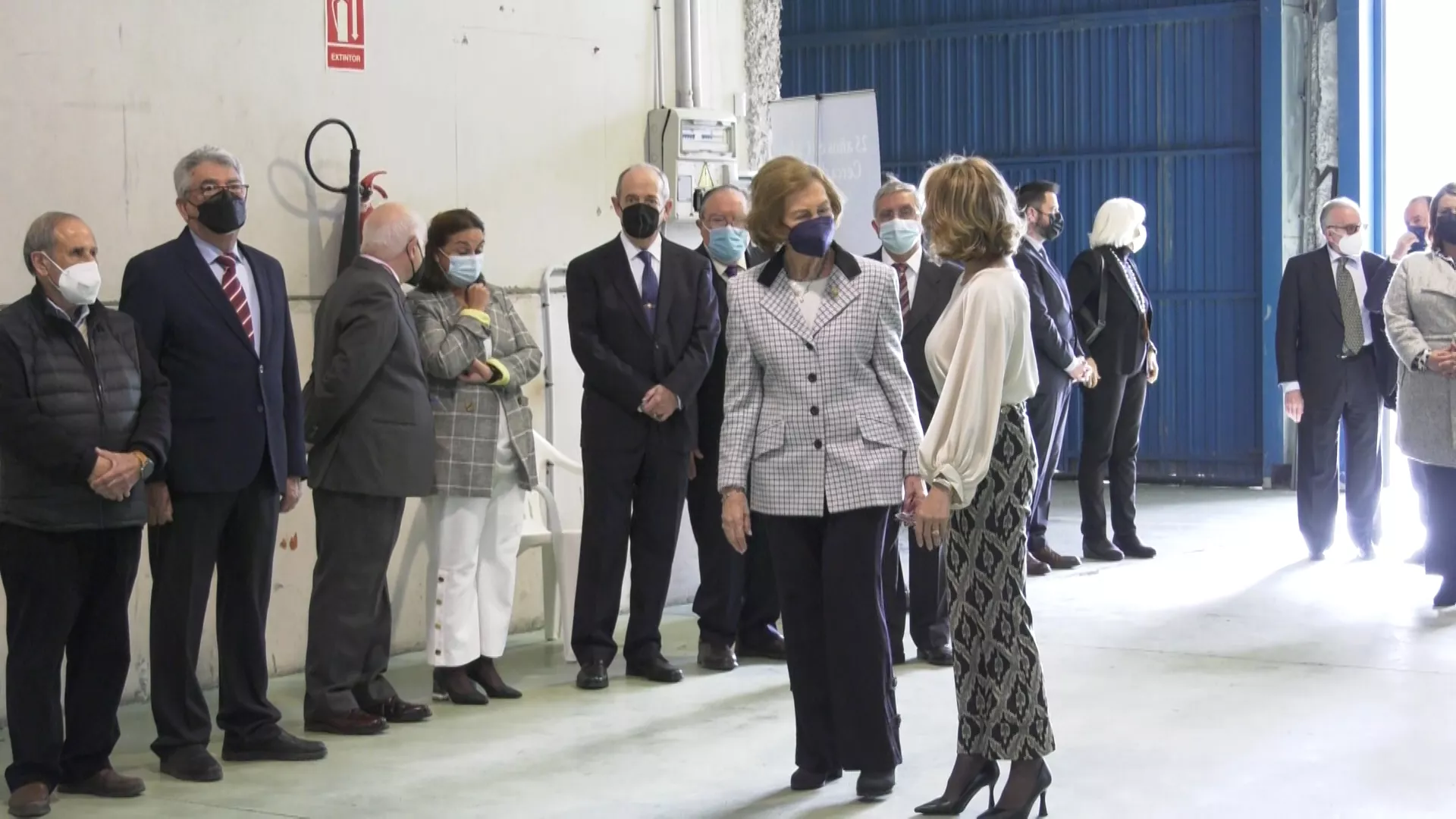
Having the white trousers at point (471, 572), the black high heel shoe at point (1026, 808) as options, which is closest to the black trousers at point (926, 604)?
the white trousers at point (471, 572)

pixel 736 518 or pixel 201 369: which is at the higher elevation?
pixel 201 369

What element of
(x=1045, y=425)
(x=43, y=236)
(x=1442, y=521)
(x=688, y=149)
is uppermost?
(x=688, y=149)

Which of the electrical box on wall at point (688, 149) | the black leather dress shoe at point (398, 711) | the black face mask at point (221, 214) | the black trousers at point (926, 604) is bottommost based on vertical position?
the black leather dress shoe at point (398, 711)

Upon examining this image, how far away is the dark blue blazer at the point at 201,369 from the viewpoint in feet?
15.1

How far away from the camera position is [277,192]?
5.93 metres

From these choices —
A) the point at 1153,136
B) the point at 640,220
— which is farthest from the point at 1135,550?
the point at 1153,136

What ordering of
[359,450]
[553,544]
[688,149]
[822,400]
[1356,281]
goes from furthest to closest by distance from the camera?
1. [1356,281]
2. [688,149]
3. [553,544]
4. [359,450]
5. [822,400]

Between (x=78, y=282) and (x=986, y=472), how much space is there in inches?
88.2

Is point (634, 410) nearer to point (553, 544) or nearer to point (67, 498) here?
point (553, 544)

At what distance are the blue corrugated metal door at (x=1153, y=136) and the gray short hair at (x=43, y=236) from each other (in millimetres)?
8120

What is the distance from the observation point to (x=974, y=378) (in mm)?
3803

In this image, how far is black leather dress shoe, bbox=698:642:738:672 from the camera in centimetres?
600

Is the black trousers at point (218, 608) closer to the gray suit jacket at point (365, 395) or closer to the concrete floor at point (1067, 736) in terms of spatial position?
the concrete floor at point (1067, 736)

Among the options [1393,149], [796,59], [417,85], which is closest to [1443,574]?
[417,85]
